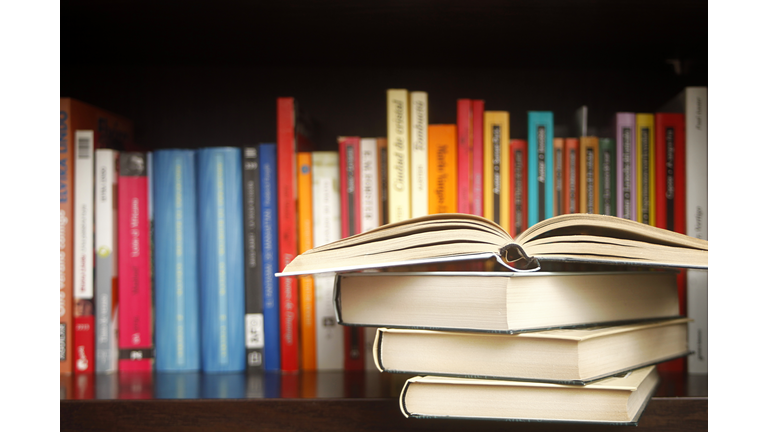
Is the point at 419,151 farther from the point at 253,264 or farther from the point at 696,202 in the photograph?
the point at 696,202

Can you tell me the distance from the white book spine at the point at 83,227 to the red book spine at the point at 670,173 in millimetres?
784

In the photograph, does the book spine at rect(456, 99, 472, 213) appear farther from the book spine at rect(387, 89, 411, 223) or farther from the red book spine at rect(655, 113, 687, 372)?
the red book spine at rect(655, 113, 687, 372)

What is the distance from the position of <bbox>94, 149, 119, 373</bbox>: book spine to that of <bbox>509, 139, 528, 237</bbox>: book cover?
0.56 metres

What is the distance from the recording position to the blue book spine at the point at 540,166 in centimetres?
65

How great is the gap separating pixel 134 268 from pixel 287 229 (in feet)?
0.73

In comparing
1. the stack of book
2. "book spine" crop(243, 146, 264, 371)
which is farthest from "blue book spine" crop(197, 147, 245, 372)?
the stack of book

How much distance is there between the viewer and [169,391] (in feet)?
1.79

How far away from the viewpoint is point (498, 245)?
1.40 ft
